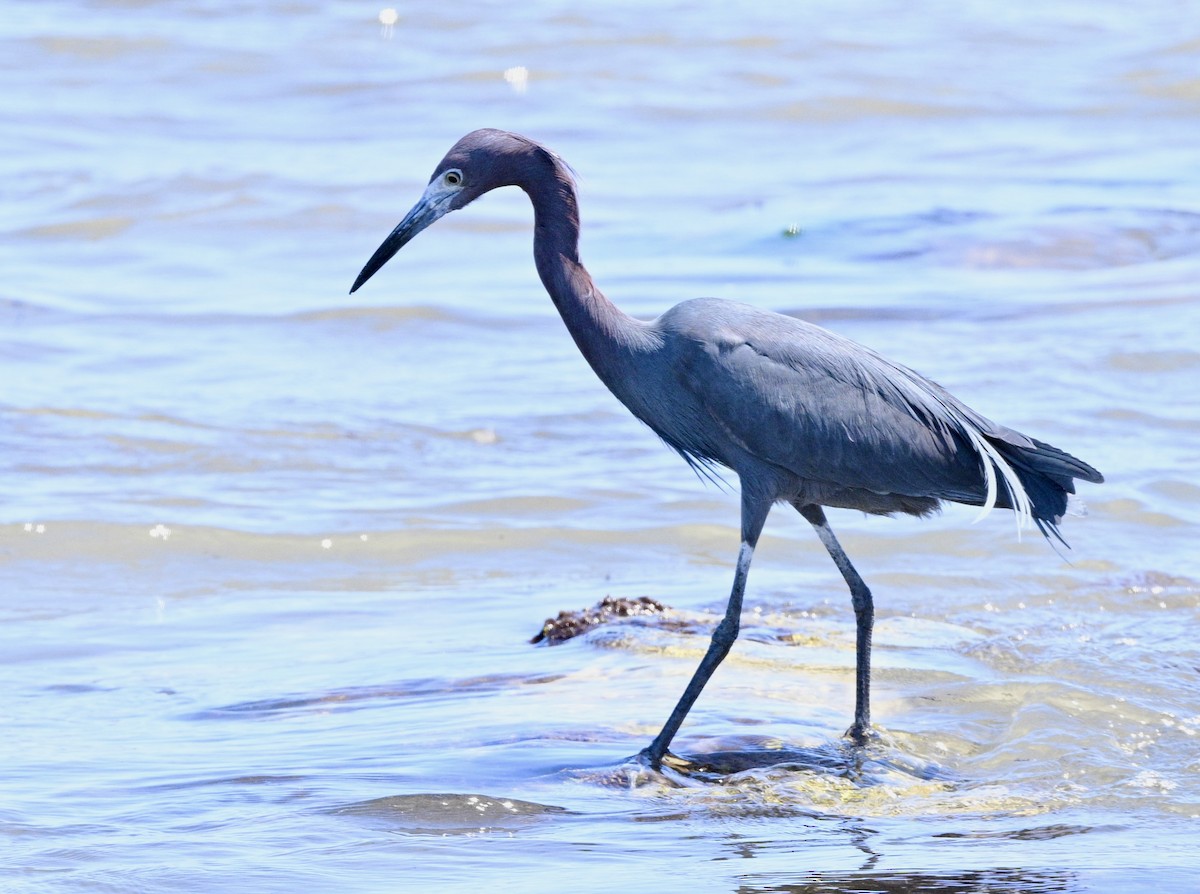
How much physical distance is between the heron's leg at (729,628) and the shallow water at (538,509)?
21 centimetres

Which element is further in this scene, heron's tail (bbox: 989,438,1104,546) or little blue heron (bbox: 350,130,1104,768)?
heron's tail (bbox: 989,438,1104,546)

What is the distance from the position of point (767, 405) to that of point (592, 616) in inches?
65.7

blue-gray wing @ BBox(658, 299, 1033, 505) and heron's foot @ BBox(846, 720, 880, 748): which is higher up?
blue-gray wing @ BBox(658, 299, 1033, 505)

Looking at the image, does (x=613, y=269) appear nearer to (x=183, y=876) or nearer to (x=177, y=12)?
(x=183, y=876)

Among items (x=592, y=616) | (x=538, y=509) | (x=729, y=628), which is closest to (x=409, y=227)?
(x=729, y=628)

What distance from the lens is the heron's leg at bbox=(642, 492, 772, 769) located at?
5.85 metres

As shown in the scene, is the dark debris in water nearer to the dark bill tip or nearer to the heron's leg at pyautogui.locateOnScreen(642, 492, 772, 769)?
the heron's leg at pyautogui.locateOnScreen(642, 492, 772, 769)

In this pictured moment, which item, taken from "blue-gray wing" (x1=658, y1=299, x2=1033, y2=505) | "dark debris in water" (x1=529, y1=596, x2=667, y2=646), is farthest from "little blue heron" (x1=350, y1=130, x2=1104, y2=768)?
"dark debris in water" (x1=529, y1=596, x2=667, y2=646)

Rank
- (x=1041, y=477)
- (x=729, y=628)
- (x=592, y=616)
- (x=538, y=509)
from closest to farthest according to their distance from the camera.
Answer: (x=729, y=628) → (x=1041, y=477) → (x=592, y=616) → (x=538, y=509)

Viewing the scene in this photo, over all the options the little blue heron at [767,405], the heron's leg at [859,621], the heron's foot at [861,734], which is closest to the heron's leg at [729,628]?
the little blue heron at [767,405]

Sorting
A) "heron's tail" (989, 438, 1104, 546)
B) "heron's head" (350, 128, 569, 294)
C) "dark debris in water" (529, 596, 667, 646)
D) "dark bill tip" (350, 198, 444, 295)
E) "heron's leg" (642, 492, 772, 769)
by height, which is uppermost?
"heron's head" (350, 128, 569, 294)

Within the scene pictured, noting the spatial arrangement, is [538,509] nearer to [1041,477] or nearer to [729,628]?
[729,628]

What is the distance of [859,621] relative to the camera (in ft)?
20.8

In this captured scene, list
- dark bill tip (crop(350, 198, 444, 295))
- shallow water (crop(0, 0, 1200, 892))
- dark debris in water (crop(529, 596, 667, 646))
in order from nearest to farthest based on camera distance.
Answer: shallow water (crop(0, 0, 1200, 892)) < dark bill tip (crop(350, 198, 444, 295)) < dark debris in water (crop(529, 596, 667, 646))
